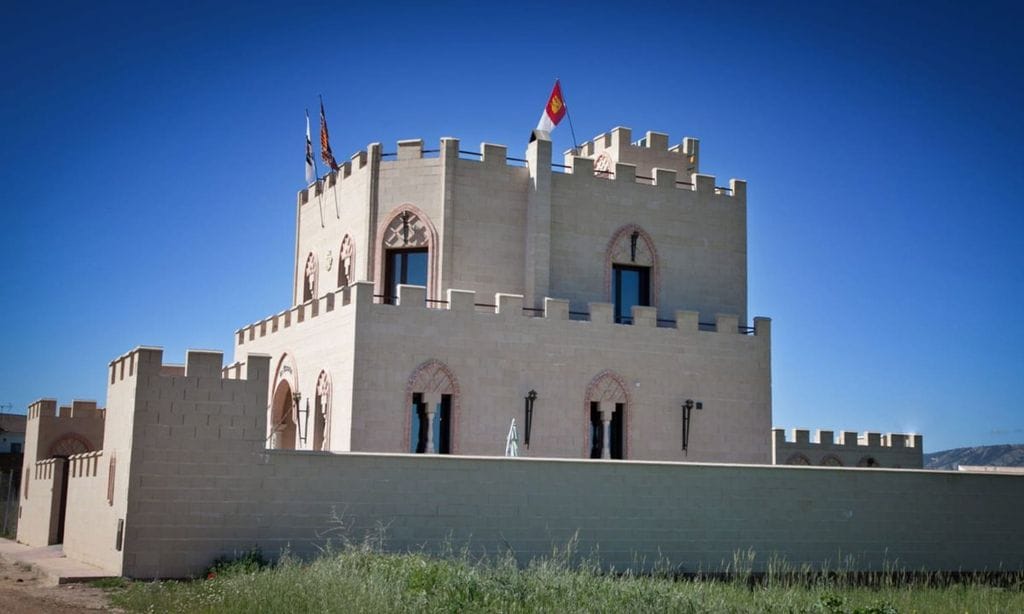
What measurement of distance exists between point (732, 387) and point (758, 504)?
8908mm

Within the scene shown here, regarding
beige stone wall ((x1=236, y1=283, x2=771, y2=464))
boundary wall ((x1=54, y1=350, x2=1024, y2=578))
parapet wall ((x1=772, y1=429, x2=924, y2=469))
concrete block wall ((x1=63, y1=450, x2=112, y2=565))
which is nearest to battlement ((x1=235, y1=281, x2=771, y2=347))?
beige stone wall ((x1=236, y1=283, x2=771, y2=464))

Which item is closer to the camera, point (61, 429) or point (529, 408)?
point (529, 408)

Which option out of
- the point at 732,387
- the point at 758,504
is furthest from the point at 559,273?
the point at 758,504

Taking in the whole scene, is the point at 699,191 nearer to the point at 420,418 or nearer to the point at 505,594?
the point at 420,418

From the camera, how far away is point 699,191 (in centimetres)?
3203

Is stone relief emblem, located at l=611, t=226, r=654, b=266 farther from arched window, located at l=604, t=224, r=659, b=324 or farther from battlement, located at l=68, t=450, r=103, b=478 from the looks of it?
battlement, located at l=68, t=450, r=103, b=478

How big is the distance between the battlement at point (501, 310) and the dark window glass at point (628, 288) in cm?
103

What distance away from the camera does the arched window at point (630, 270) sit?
30.8 metres

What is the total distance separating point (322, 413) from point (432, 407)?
333cm

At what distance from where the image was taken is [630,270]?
103 ft

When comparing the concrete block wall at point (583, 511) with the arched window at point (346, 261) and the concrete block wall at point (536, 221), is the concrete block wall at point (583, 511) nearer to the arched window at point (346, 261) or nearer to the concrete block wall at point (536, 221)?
the concrete block wall at point (536, 221)

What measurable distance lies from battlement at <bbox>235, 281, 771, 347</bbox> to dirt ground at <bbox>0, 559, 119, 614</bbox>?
7856mm

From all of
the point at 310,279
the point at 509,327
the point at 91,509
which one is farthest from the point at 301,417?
the point at 91,509

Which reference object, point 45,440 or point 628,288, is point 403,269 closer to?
point 628,288
